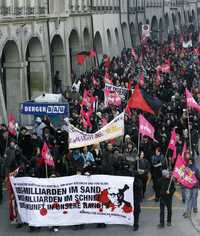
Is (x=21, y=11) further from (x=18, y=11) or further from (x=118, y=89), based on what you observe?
(x=118, y=89)

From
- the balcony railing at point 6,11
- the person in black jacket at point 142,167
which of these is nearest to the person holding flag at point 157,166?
the person in black jacket at point 142,167

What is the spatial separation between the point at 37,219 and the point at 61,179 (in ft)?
3.39

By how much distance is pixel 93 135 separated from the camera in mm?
18188

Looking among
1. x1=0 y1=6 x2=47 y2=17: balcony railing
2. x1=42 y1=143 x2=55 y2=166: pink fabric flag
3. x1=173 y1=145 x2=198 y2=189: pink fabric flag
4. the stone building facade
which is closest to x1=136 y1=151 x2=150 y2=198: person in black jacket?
x1=173 y1=145 x2=198 y2=189: pink fabric flag

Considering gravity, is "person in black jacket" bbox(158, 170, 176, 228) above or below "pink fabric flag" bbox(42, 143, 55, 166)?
below

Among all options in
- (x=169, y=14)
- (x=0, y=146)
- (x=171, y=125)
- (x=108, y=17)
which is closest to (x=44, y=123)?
(x=0, y=146)

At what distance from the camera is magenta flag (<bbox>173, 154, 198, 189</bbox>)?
1540 centimetres

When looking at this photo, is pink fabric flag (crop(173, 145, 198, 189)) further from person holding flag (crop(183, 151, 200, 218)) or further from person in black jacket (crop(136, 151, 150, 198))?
person in black jacket (crop(136, 151, 150, 198))

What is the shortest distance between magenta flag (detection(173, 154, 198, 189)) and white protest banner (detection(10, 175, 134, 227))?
108cm

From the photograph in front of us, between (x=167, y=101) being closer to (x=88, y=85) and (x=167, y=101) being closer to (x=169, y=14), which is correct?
(x=88, y=85)

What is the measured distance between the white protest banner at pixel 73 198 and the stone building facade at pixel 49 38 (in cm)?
1464

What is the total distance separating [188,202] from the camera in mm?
15938

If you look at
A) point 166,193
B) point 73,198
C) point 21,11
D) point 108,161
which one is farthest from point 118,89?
point 73,198

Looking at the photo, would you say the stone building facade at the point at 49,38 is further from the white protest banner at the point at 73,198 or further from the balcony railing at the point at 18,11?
the white protest banner at the point at 73,198
